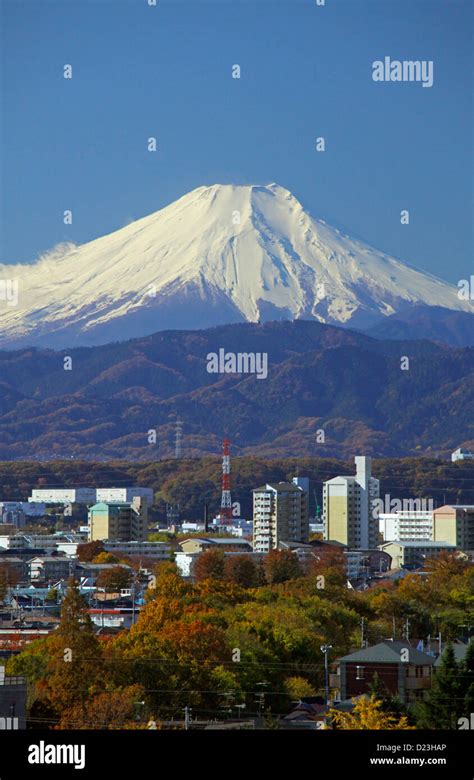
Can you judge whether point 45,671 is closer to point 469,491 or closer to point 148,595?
point 148,595

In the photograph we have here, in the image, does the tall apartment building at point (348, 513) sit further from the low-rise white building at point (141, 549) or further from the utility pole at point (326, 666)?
the utility pole at point (326, 666)

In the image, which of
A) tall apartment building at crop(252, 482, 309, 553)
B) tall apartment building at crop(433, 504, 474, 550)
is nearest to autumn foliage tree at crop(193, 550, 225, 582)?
tall apartment building at crop(252, 482, 309, 553)

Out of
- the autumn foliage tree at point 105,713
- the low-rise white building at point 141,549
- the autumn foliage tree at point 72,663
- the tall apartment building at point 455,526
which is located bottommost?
the autumn foliage tree at point 105,713

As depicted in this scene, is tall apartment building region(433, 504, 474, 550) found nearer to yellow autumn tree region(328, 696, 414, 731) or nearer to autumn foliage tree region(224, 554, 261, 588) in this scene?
autumn foliage tree region(224, 554, 261, 588)

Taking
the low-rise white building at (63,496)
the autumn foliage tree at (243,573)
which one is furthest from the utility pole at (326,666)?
the low-rise white building at (63,496)

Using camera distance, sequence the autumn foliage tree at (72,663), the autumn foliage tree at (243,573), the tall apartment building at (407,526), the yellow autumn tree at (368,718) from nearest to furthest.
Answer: the yellow autumn tree at (368,718) → the autumn foliage tree at (72,663) → the autumn foliage tree at (243,573) → the tall apartment building at (407,526)

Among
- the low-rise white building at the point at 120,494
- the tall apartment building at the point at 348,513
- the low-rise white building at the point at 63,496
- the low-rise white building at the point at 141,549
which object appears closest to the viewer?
the low-rise white building at the point at 141,549
